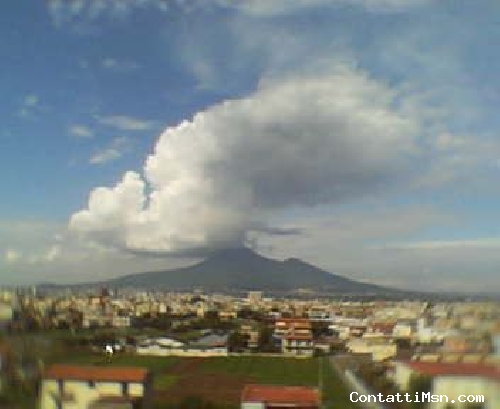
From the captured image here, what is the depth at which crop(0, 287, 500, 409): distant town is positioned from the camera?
7.85 feet

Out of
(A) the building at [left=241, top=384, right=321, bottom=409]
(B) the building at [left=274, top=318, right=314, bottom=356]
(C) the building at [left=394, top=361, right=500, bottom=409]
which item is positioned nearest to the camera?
(C) the building at [left=394, top=361, right=500, bottom=409]

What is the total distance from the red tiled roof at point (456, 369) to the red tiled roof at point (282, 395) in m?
0.36

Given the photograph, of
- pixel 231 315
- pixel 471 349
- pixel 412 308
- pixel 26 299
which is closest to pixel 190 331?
pixel 231 315

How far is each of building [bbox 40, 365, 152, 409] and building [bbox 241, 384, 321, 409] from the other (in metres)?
0.36

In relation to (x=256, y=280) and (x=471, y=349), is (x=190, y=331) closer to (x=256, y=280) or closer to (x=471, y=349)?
(x=256, y=280)

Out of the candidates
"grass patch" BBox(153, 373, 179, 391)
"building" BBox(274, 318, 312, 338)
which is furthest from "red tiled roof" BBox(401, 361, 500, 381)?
"grass patch" BBox(153, 373, 179, 391)

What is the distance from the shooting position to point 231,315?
8.40ft

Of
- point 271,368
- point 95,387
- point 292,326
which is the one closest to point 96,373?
point 95,387

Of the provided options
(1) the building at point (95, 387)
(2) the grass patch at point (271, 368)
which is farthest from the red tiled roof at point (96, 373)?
(2) the grass patch at point (271, 368)

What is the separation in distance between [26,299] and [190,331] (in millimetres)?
633

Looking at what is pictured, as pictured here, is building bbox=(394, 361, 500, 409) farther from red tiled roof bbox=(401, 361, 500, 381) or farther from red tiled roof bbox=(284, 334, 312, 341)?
red tiled roof bbox=(284, 334, 312, 341)

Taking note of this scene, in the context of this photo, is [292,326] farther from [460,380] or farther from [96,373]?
[96,373]

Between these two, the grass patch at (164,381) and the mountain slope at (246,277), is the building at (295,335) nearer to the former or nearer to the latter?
the mountain slope at (246,277)

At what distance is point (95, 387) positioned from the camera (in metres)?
2.46
